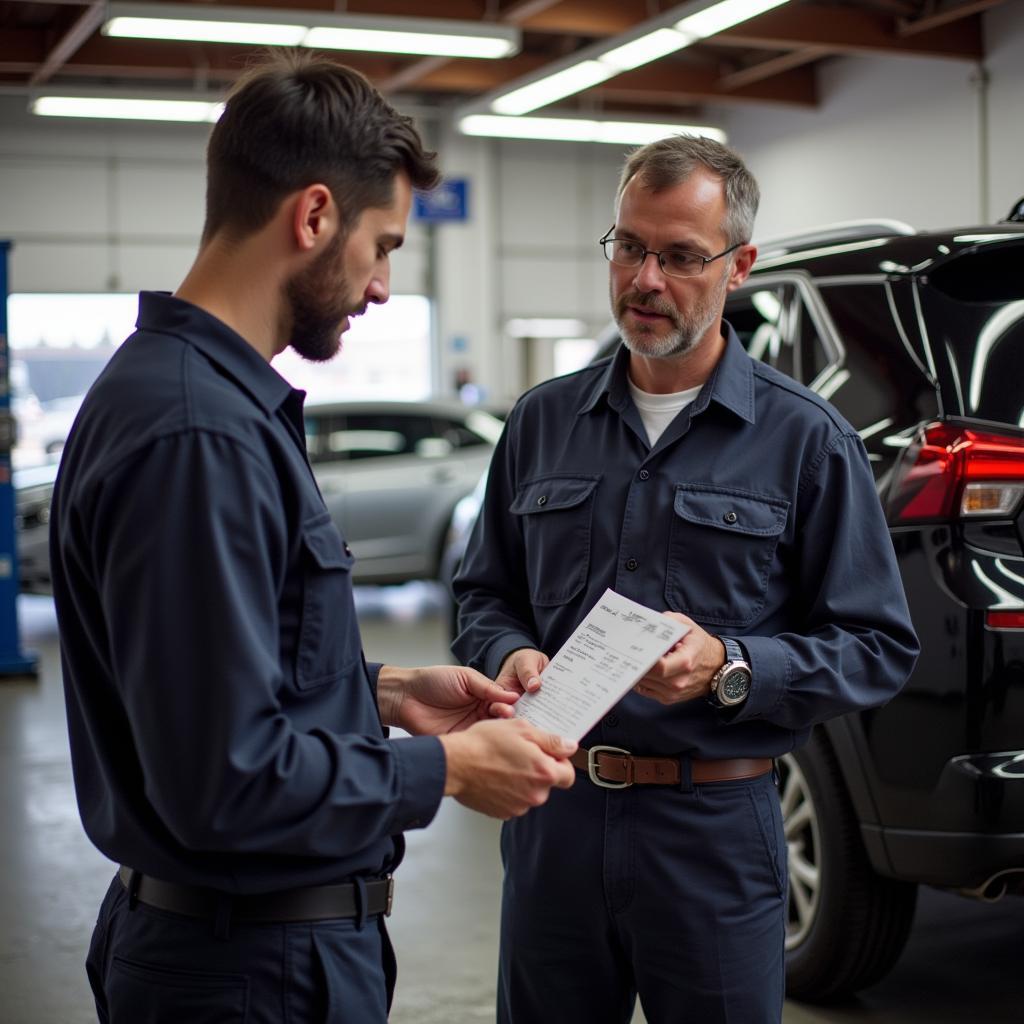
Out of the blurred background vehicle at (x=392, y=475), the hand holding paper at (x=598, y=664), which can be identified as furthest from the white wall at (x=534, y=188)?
the hand holding paper at (x=598, y=664)

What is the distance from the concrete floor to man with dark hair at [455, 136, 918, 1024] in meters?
1.24

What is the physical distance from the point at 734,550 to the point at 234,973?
1030 mm

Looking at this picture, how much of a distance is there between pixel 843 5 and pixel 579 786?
10.5 m

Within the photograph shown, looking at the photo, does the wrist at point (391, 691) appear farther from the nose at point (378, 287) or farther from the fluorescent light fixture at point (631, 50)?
the fluorescent light fixture at point (631, 50)

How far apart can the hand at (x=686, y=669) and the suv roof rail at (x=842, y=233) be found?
1563 millimetres

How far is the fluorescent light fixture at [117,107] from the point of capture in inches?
443

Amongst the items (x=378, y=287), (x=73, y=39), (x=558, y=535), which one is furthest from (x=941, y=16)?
(x=378, y=287)

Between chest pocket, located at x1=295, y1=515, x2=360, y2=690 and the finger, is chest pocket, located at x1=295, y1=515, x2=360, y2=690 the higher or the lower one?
the higher one

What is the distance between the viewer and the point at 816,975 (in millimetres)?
3098

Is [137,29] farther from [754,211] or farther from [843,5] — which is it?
[754,211]

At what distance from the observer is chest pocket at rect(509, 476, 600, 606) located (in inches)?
87.0

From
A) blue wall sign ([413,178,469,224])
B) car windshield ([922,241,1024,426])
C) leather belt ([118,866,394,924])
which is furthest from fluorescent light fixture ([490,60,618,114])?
leather belt ([118,866,394,924])

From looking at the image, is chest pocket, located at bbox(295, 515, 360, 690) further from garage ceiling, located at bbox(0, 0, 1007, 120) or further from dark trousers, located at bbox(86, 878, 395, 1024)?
garage ceiling, located at bbox(0, 0, 1007, 120)

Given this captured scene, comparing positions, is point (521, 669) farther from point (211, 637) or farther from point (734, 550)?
point (211, 637)
